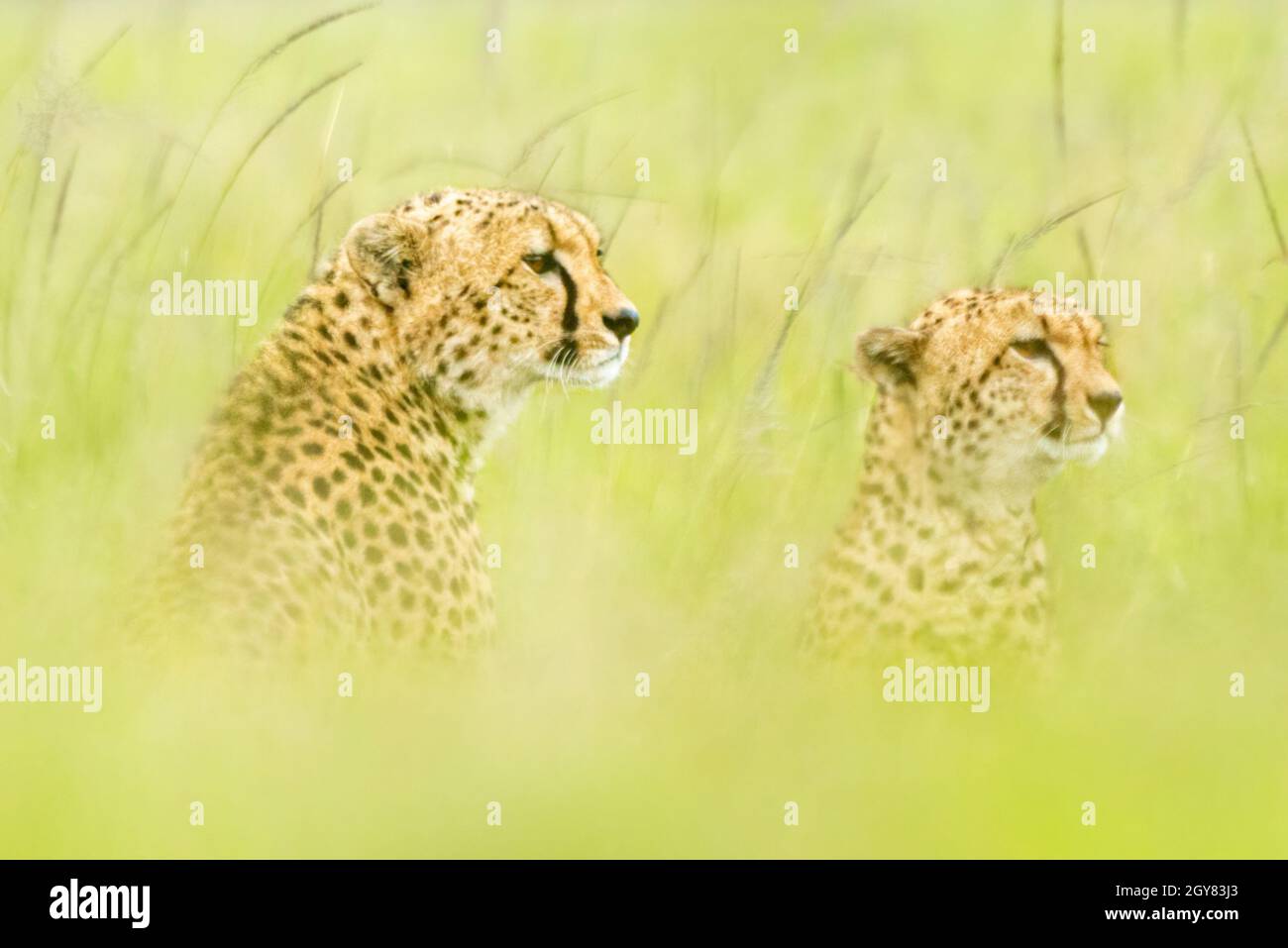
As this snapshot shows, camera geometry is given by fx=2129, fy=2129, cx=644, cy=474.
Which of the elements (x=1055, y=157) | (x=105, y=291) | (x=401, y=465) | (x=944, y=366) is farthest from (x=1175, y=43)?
(x=105, y=291)

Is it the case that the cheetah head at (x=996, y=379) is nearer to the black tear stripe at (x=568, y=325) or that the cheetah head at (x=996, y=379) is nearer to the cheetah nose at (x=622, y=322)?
the cheetah nose at (x=622, y=322)

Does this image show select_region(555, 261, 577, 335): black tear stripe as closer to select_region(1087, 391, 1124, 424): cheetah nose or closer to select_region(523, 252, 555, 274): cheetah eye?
select_region(523, 252, 555, 274): cheetah eye

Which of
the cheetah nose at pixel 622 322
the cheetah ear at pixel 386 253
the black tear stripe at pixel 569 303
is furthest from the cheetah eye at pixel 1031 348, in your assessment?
the cheetah ear at pixel 386 253

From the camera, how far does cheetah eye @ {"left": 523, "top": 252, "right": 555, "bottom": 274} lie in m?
5.60

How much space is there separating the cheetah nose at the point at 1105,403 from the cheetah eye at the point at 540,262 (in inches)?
57.2

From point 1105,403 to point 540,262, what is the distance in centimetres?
152

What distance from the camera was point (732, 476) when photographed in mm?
6008

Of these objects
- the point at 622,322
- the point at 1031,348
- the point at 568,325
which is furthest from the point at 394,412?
the point at 1031,348

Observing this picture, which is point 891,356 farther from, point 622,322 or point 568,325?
point 568,325

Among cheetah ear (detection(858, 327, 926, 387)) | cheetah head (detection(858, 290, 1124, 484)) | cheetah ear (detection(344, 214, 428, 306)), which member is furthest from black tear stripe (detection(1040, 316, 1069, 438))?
cheetah ear (detection(344, 214, 428, 306))

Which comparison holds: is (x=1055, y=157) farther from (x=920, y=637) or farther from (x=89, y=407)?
(x=89, y=407)

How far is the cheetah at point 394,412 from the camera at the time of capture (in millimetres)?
5078

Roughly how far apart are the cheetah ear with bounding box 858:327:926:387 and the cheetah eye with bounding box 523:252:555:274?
2.77ft

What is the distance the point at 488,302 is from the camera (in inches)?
218
